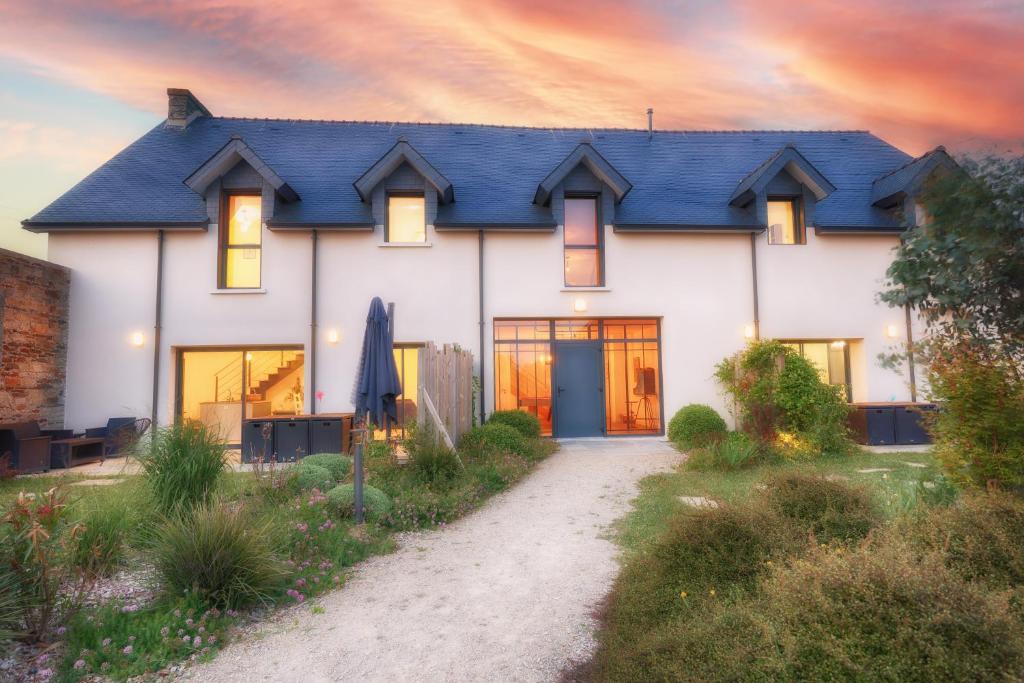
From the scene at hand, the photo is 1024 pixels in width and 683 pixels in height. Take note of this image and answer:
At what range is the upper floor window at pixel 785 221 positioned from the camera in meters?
13.1

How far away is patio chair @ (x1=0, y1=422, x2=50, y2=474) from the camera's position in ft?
30.3

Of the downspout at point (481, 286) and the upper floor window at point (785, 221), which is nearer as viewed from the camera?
the downspout at point (481, 286)

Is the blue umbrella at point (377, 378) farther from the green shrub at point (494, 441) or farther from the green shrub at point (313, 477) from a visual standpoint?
the green shrub at point (494, 441)

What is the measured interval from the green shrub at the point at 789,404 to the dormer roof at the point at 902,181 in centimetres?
569

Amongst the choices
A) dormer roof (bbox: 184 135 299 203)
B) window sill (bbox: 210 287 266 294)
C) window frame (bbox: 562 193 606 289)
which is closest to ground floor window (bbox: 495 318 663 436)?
window frame (bbox: 562 193 606 289)

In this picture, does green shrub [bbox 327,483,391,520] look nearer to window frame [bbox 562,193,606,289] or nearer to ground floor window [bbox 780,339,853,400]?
window frame [bbox 562,193,606,289]

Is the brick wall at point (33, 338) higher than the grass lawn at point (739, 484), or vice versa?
the brick wall at point (33, 338)

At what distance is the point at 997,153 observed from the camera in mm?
3736

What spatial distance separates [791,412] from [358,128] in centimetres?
1355

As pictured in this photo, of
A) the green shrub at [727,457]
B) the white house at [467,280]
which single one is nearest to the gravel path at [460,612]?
the green shrub at [727,457]

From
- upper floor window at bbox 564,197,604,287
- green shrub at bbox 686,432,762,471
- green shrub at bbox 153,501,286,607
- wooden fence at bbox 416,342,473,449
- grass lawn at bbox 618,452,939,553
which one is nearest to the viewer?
green shrub at bbox 153,501,286,607

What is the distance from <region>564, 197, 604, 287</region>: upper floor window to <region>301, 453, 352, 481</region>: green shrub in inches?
273

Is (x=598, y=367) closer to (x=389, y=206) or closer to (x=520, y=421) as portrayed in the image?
(x=520, y=421)

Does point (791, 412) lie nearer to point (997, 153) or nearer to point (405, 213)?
point (997, 153)
